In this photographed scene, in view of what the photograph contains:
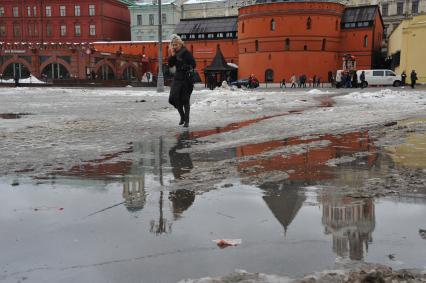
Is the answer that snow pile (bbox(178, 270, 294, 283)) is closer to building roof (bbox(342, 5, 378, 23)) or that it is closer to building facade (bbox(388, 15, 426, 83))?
building facade (bbox(388, 15, 426, 83))

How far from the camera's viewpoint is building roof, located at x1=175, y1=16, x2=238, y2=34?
71.1 m

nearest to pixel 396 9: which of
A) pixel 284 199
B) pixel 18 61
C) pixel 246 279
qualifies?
pixel 18 61

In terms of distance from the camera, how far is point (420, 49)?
4944 centimetres

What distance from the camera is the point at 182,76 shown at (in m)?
9.85

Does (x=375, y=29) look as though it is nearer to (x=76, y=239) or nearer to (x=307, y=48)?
(x=307, y=48)

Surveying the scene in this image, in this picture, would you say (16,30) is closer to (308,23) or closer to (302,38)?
(302,38)

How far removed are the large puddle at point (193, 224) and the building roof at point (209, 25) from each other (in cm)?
6714

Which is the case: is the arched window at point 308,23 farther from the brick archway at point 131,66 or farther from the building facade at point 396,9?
the building facade at point 396,9

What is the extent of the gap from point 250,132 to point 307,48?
53.4 m

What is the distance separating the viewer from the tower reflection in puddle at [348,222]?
10.0 ft

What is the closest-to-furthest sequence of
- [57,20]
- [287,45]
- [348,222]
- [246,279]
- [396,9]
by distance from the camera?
[246,279]
[348,222]
[287,45]
[396,9]
[57,20]

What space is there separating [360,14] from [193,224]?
65637 mm

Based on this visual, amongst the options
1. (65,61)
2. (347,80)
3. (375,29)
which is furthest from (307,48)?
(65,61)

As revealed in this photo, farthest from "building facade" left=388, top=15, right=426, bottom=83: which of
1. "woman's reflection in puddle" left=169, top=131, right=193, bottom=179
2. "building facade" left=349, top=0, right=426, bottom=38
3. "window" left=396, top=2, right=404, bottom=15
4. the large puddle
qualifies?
the large puddle
